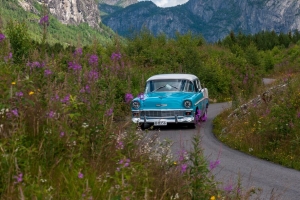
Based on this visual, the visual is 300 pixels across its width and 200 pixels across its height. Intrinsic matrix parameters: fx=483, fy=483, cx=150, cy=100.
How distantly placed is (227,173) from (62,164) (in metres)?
5.19

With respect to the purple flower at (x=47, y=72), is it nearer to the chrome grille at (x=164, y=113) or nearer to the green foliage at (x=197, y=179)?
the green foliage at (x=197, y=179)

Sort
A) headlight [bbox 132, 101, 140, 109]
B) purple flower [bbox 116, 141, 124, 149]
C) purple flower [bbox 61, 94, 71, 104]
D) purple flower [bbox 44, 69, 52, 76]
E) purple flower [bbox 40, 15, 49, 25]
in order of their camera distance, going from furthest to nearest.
A: headlight [bbox 132, 101, 140, 109]
purple flower [bbox 40, 15, 49, 25]
purple flower [bbox 44, 69, 52, 76]
purple flower [bbox 61, 94, 71, 104]
purple flower [bbox 116, 141, 124, 149]

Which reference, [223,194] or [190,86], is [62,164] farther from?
[190,86]

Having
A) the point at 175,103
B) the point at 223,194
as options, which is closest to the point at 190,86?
the point at 175,103

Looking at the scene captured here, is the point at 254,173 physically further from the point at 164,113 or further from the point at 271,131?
the point at 164,113

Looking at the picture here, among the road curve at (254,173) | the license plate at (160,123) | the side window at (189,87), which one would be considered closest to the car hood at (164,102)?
the license plate at (160,123)

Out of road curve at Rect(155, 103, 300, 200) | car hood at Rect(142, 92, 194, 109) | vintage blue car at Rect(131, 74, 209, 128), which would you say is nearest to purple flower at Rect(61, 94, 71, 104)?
road curve at Rect(155, 103, 300, 200)

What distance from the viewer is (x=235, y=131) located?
1444 cm

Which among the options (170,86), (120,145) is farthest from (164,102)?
(120,145)

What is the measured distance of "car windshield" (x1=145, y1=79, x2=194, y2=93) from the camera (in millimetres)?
17438

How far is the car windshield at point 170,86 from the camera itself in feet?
57.2

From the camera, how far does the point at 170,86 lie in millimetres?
17531

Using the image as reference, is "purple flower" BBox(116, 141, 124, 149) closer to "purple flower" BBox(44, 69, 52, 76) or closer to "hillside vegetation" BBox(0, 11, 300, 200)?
"hillside vegetation" BBox(0, 11, 300, 200)

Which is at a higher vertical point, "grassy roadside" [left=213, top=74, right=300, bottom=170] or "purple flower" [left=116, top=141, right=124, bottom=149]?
"purple flower" [left=116, top=141, right=124, bottom=149]
